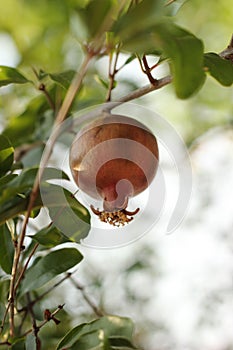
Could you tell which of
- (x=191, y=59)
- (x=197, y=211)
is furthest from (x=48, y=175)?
(x=197, y=211)

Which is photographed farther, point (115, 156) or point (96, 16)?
point (115, 156)

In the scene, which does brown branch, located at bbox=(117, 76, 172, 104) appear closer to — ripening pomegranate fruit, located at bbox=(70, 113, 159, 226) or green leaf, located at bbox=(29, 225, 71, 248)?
ripening pomegranate fruit, located at bbox=(70, 113, 159, 226)

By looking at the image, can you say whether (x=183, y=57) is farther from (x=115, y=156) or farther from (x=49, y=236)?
(x=49, y=236)

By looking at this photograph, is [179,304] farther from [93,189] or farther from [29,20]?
[29,20]

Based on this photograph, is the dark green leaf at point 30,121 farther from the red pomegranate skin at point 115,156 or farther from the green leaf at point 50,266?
the red pomegranate skin at point 115,156

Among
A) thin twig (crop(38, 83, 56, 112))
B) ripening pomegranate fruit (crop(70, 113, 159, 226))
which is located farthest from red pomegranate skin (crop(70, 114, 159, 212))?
thin twig (crop(38, 83, 56, 112))

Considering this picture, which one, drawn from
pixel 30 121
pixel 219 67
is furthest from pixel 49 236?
pixel 30 121
